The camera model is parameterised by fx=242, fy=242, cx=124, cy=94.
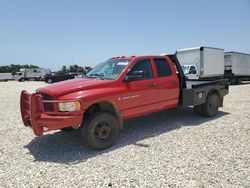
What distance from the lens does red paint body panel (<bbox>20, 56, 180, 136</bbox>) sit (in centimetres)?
468

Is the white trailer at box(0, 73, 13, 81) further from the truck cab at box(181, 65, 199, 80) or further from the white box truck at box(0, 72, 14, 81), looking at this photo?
the truck cab at box(181, 65, 199, 80)

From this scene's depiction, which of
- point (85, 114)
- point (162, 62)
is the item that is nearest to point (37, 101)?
point (85, 114)

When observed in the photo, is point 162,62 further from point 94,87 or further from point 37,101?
point 37,101

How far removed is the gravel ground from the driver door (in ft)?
2.28

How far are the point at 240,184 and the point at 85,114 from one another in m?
3.09

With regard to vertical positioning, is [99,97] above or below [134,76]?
below

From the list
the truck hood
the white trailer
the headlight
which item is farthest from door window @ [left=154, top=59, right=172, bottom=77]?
the white trailer

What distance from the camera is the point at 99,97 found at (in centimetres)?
497

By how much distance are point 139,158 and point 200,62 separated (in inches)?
650

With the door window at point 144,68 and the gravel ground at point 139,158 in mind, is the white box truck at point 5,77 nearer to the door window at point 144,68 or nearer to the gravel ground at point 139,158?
the gravel ground at point 139,158

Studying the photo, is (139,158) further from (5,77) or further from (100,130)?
(5,77)

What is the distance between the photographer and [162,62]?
21.9 ft

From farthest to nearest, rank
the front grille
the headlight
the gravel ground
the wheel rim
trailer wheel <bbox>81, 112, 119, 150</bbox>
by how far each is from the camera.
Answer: the wheel rim < trailer wheel <bbox>81, 112, 119, 150</bbox> < the front grille < the headlight < the gravel ground

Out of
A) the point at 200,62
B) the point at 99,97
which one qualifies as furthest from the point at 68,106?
the point at 200,62
